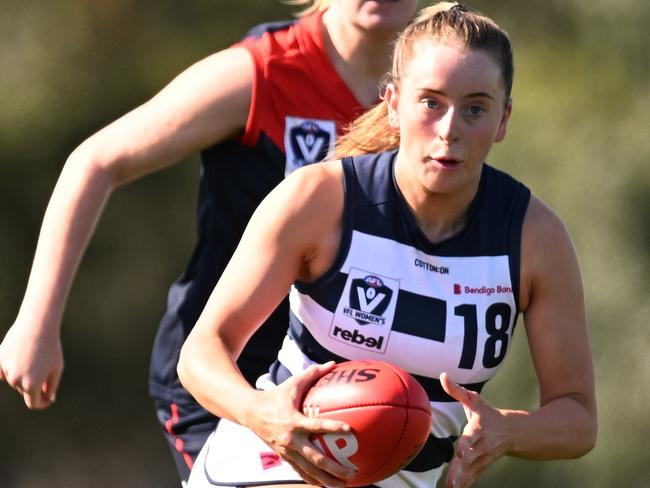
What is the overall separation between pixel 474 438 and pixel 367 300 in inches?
17.5

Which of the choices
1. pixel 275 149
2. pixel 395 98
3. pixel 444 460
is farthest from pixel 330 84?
pixel 444 460

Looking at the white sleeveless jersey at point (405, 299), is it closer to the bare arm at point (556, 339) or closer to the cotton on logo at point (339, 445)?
the bare arm at point (556, 339)

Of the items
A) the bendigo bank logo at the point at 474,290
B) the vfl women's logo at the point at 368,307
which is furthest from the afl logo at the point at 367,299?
the bendigo bank logo at the point at 474,290

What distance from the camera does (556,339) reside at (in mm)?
3613

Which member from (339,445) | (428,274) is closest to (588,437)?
(428,274)

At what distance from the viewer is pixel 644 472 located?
827 cm

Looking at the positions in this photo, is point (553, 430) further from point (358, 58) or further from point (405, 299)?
point (358, 58)

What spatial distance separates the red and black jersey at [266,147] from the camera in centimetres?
417

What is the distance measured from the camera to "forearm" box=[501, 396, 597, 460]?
3365mm

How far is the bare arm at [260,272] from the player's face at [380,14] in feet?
2.45

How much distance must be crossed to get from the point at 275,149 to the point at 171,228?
6.50m

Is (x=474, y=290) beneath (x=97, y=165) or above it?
above

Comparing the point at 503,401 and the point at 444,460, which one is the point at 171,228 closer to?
the point at 503,401

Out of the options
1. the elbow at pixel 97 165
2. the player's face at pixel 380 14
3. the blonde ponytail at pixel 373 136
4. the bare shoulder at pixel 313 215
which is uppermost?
the player's face at pixel 380 14
